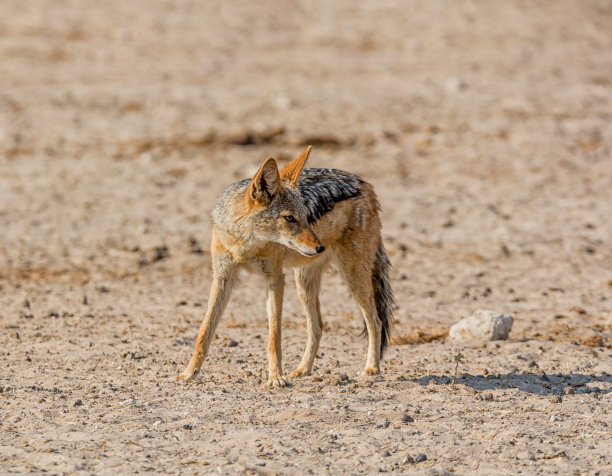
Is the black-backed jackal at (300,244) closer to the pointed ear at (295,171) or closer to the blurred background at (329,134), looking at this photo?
the pointed ear at (295,171)

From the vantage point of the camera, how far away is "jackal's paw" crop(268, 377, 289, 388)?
6.96m

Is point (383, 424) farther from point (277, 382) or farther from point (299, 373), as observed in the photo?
point (299, 373)

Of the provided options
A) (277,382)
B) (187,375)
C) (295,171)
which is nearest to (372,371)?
(277,382)

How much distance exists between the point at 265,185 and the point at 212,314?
3.52 feet

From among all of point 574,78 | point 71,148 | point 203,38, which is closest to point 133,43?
point 203,38

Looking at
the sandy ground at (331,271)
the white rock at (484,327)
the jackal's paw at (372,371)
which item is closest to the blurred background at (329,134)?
the sandy ground at (331,271)

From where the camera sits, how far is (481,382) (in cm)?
721

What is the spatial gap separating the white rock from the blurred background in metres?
0.48

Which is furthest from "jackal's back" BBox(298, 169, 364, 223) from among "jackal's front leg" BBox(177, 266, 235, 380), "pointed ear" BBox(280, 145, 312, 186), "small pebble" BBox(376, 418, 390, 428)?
"small pebble" BBox(376, 418, 390, 428)

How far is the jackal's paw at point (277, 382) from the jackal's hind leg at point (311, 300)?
551 millimetres

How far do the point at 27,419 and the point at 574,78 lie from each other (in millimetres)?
14018

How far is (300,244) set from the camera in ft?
22.4

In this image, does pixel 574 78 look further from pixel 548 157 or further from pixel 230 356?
pixel 230 356

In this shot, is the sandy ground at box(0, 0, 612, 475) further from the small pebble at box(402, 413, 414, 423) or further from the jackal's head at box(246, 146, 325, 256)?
the jackal's head at box(246, 146, 325, 256)
